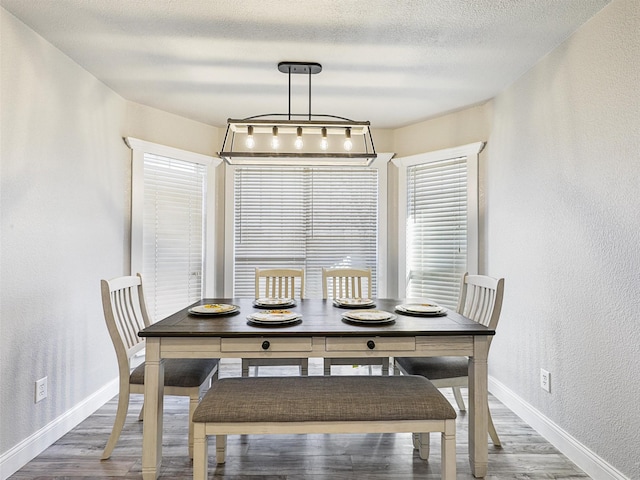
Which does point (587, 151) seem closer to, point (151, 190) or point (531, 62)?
point (531, 62)

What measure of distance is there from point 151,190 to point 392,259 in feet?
8.02

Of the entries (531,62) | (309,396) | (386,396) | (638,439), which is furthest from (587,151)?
(309,396)

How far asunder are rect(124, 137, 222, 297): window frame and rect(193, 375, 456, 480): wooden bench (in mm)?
2003

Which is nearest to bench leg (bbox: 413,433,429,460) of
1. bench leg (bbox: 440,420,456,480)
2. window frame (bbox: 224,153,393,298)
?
bench leg (bbox: 440,420,456,480)

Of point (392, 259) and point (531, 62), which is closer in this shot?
point (531, 62)

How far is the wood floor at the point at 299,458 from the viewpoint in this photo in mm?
2012

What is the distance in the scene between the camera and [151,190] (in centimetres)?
346

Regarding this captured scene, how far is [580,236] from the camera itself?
214cm

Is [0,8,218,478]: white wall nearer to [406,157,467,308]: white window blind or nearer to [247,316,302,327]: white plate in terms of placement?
[247,316,302,327]: white plate

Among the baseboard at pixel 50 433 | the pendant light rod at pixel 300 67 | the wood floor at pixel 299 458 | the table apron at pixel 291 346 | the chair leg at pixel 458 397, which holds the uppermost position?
the pendant light rod at pixel 300 67

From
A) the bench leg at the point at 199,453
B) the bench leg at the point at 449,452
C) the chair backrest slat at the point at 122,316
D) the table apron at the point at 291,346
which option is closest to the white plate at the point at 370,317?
the table apron at the point at 291,346

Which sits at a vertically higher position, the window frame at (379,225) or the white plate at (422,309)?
the window frame at (379,225)

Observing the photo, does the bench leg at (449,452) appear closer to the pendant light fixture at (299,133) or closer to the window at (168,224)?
the pendant light fixture at (299,133)

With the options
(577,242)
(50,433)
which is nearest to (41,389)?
(50,433)
